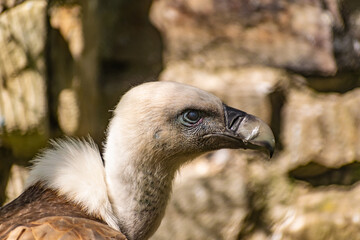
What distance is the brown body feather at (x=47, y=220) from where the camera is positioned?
1833mm

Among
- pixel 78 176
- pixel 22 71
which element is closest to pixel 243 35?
pixel 22 71

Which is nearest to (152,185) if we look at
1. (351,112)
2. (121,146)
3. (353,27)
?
(121,146)

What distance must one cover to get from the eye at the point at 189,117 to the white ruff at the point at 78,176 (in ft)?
1.16

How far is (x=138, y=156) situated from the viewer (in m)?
2.12

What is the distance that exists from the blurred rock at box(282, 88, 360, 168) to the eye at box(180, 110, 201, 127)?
51.6 inches

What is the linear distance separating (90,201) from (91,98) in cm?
123

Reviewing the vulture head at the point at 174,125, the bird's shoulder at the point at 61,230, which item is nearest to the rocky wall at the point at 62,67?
the vulture head at the point at 174,125

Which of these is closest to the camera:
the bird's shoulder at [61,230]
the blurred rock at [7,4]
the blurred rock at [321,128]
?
the bird's shoulder at [61,230]

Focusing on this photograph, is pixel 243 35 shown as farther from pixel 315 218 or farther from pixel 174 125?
pixel 174 125

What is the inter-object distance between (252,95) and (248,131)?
1152mm

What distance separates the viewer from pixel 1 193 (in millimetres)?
3172

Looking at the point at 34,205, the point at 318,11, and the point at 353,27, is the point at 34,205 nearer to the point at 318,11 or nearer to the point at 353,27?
the point at 318,11

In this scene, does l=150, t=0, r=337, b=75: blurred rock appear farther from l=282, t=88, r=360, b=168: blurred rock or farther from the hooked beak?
the hooked beak

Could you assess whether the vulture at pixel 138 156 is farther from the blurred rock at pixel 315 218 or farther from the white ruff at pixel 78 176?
the blurred rock at pixel 315 218
